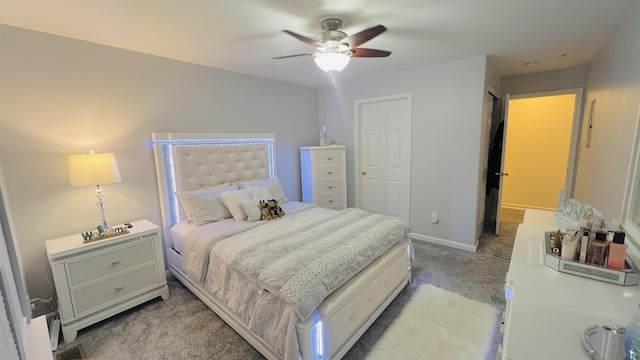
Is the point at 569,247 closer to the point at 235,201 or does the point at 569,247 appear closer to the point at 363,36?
the point at 363,36

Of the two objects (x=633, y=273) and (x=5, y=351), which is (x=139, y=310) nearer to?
(x=5, y=351)

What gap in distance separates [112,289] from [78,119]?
5.10 ft

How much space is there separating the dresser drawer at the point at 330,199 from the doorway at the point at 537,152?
300cm

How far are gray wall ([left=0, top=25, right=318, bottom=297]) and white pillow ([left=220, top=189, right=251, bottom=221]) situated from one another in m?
0.78

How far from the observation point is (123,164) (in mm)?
2646

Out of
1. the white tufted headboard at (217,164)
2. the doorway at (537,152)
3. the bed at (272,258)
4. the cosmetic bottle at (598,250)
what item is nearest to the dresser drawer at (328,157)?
the white tufted headboard at (217,164)

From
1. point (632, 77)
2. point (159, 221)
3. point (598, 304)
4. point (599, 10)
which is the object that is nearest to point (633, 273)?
point (598, 304)

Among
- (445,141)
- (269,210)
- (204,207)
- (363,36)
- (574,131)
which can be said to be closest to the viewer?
(363,36)

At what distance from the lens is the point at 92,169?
2160 mm

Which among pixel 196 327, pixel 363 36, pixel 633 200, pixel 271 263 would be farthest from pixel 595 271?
pixel 196 327

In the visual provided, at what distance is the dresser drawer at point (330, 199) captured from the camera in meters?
4.22

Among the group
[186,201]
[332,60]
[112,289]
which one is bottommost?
[112,289]

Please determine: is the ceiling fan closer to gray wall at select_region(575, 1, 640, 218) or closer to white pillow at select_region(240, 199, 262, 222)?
white pillow at select_region(240, 199, 262, 222)

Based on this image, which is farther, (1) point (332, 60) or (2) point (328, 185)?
(2) point (328, 185)
